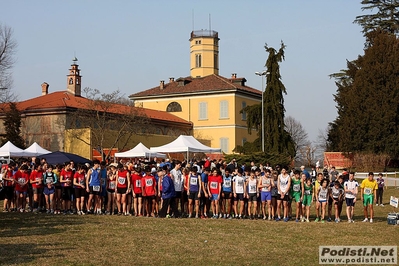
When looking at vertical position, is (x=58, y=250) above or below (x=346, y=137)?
below

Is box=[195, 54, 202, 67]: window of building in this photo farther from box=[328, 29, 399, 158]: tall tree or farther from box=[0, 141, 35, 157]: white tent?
box=[0, 141, 35, 157]: white tent

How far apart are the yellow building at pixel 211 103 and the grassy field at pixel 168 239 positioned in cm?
5548

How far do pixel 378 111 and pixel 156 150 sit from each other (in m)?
28.1

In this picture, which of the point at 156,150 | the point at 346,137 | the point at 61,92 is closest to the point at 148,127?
the point at 61,92

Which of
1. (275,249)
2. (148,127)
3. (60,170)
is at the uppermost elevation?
(148,127)

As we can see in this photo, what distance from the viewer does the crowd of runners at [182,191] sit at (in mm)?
21208

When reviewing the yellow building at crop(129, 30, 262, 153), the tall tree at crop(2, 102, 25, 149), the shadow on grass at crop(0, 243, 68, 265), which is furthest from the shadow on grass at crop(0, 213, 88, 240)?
the yellow building at crop(129, 30, 262, 153)

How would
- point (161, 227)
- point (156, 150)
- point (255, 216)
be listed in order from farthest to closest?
point (156, 150) → point (255, 216) → point (161, 227)

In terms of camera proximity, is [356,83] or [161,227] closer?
[161,227]

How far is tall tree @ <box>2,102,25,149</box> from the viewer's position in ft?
191

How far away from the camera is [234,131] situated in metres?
76.2

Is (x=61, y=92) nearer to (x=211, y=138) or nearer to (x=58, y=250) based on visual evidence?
(x=211, y=138)

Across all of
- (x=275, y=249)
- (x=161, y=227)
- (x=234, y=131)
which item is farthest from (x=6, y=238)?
(x=234, y=131)

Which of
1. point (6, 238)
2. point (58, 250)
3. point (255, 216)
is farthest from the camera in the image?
point (255, 216)
